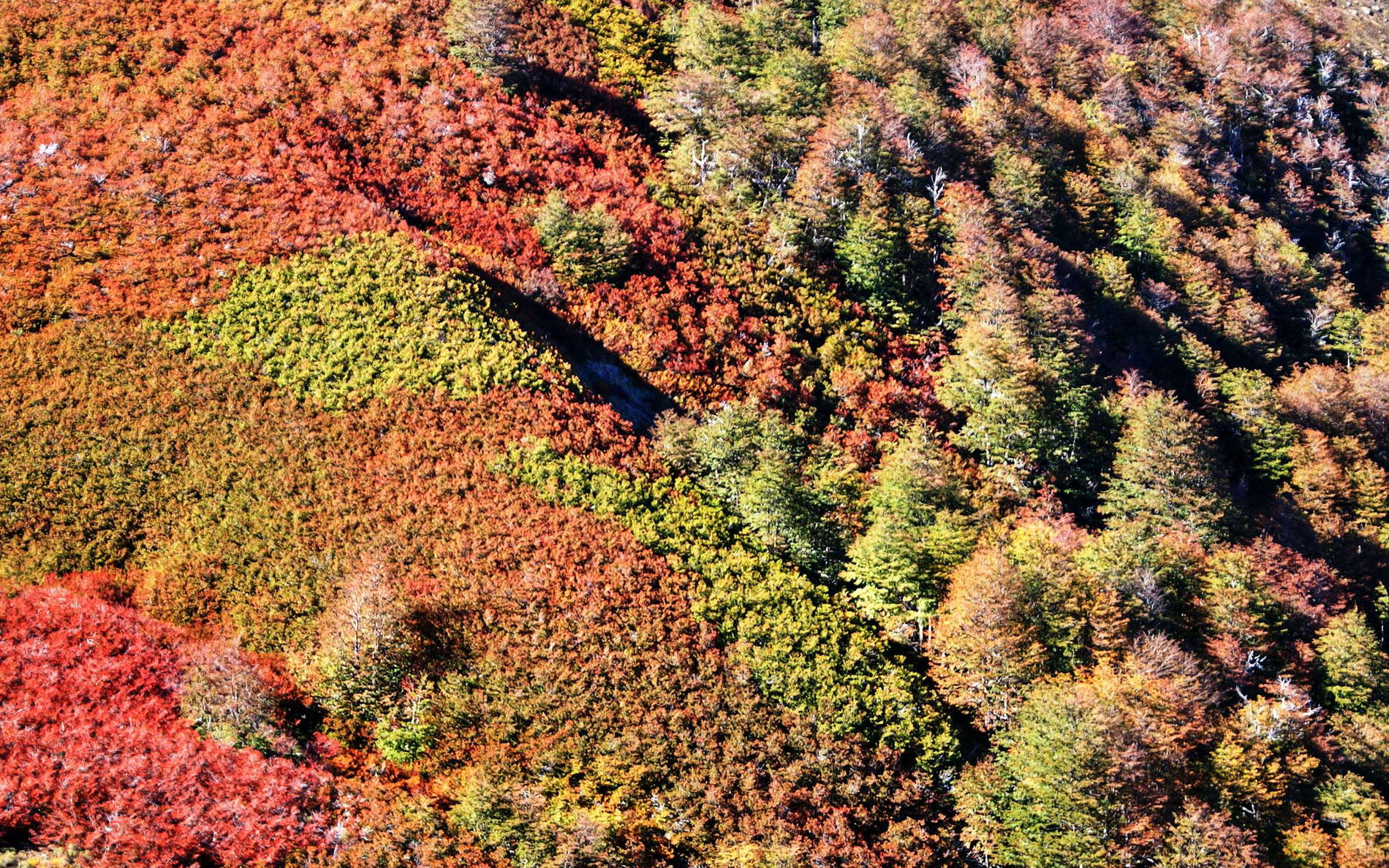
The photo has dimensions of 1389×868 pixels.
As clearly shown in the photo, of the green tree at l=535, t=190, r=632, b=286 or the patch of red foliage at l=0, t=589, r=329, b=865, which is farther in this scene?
the green tree at l=535, t=190, r=632, b=286

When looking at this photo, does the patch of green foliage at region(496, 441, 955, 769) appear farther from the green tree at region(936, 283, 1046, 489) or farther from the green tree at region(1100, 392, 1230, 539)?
the green tree at region(1100, 392, 1230, 539)

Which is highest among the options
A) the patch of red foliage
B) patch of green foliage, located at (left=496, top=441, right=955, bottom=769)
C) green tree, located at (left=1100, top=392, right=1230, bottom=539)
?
green tree, located at (left=1100, top=392, right=1230, bottom=539)

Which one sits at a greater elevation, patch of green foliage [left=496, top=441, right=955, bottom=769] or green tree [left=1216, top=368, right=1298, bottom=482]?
green tree [left=1216, top=368, right=1298, bottom=482]

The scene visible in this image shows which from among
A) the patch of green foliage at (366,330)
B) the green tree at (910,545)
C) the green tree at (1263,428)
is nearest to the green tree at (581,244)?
the patch of green foliage at (366,330)

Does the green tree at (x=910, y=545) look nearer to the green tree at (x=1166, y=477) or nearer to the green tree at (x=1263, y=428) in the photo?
A: the green tree at (x=1166, y=477)

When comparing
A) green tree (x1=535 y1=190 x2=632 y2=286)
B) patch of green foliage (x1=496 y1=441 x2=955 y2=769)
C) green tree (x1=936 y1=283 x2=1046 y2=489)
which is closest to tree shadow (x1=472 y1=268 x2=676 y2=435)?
green tree (x1=535 y1=190 x2=632 y2=286)

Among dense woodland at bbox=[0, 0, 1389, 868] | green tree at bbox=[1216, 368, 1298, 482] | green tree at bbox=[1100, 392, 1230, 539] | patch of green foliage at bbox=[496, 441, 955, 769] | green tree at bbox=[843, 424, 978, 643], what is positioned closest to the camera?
dense woodland at bbox=[0, 0, 1389, 868]

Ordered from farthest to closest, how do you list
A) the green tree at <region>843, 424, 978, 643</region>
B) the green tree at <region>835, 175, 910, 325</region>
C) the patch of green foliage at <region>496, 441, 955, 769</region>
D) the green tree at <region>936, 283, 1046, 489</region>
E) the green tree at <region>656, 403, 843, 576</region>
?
the green tree at <region>835, 175, 910, 325</region> → the green tree at <region>936, 283, 1046, 489</region> → the green tree at <region>656, 403, 843, 576</region> → the green tree at <region>843, 424, 978, 643</region> → the patch of green foliage at <region>496, 441, 955, 769</region>

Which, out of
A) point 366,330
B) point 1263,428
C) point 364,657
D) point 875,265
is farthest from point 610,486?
point 1263,428

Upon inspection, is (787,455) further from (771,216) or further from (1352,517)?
(1352,517)
